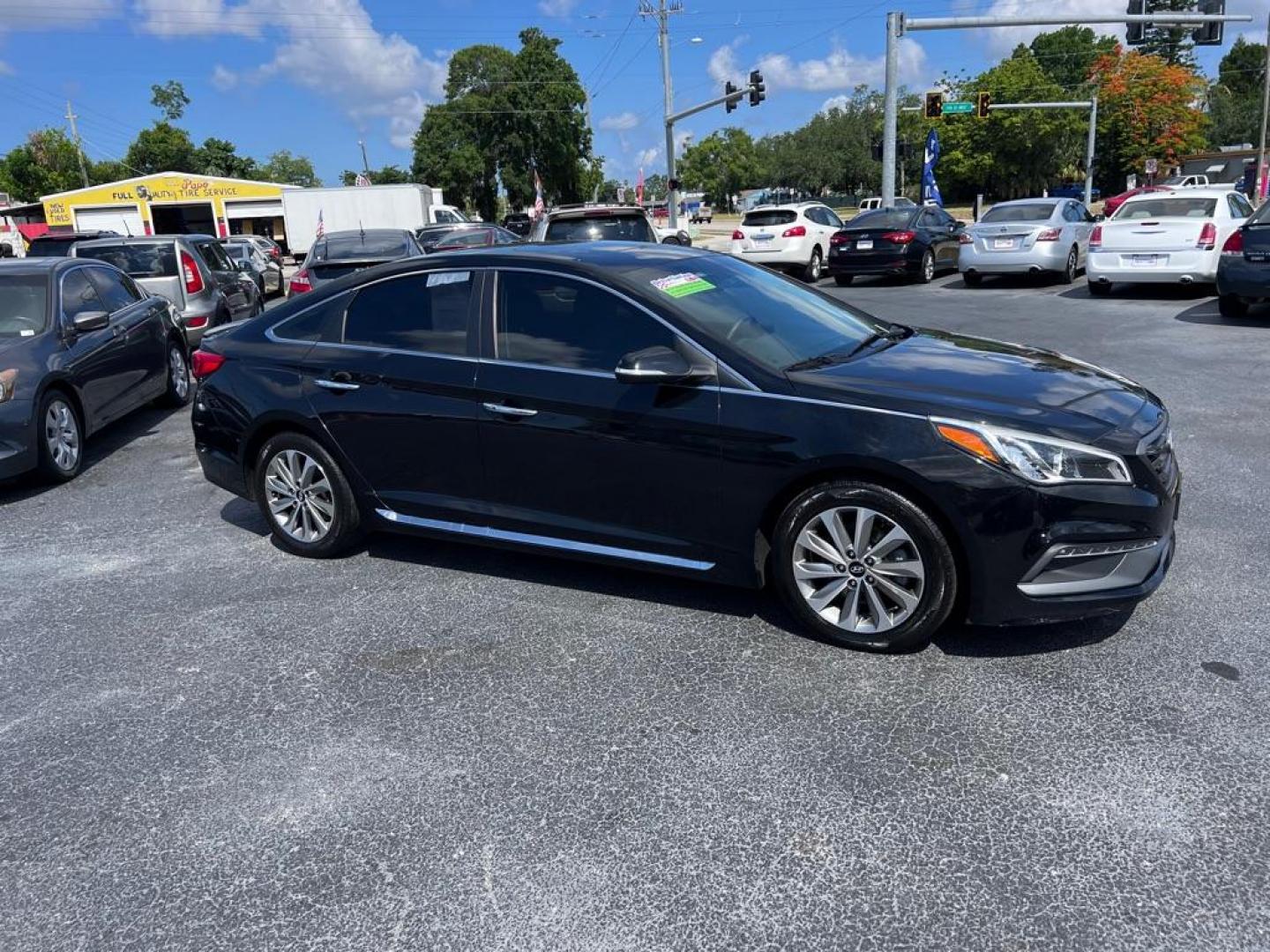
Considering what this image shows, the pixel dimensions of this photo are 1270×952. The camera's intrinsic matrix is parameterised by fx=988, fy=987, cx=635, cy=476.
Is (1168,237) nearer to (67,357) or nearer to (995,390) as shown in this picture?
(995,390)

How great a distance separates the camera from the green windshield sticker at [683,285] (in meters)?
4.36

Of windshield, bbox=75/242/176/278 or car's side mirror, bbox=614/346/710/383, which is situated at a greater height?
windshield, bbox=75/242/176/278

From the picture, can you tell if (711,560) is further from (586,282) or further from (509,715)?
(586,282)

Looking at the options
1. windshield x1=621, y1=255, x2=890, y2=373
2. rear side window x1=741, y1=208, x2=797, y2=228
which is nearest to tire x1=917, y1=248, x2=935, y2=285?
rear side window x1=741, y1=208, x2=797, y2=228

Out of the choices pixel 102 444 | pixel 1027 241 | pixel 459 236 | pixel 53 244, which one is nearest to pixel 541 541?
pixel 102 444

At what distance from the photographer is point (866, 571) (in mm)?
3816

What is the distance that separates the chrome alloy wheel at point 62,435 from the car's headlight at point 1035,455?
6.28 metres

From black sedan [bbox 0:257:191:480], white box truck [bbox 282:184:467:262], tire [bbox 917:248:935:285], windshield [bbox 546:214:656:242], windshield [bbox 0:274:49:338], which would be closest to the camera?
black sedan [bbox 0:257:191:480]

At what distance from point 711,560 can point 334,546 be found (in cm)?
220

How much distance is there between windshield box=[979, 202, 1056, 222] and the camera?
56.3 feet

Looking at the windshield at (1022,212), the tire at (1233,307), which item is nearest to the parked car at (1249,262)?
the tire at (1233,307)

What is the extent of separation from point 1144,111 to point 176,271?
72.5 m

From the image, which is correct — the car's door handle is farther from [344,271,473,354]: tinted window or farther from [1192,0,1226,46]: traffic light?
[1192,0,1226,46]: traffic light

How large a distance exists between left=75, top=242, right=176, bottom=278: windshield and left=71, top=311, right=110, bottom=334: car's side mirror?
15.8ft
